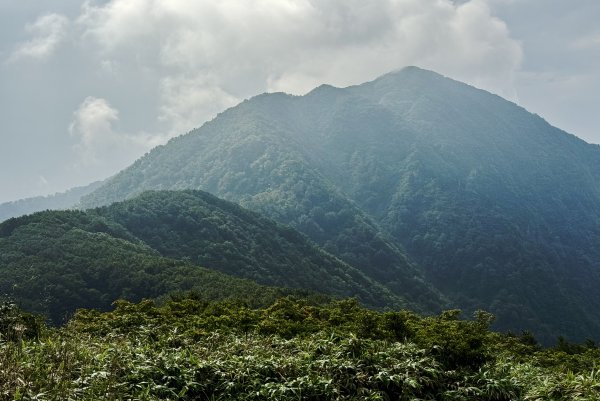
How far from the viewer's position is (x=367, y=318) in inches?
694

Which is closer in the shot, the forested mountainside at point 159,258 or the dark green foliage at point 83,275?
the dark green foliage at point 83,275

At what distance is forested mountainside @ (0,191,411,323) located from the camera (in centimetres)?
8075

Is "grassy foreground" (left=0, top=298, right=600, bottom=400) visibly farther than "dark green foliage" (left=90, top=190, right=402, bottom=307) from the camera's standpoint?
No

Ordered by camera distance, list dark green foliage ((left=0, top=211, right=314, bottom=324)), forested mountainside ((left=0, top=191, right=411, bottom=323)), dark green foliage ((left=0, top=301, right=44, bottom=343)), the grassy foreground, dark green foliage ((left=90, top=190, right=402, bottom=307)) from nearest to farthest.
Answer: the grassy foreground
dark green foliage ((left=0, top=301, right=44, bottom=343))
dark green foliage ((left=0, top=211, right=314, bottom=324))
forested mountainside ((left=0, top=191, right=411, bottom=323))
dark green foliage ((left=90, top=190, right=402, bottom=307))

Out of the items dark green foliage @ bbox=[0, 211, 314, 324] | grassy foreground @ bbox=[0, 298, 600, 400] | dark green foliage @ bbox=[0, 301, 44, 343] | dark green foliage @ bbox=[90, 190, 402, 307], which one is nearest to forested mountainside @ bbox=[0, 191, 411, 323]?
dark green foliage @ bbox=[0, 211, 314, 324]

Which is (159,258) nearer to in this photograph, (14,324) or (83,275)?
(83,275)

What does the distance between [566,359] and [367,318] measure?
15.8 metres

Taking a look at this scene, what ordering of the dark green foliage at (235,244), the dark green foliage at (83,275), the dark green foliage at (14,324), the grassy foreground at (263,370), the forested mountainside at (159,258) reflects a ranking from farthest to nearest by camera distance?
1. the dark green foliage at (235,244)
2. the forested mountainside at (159,258)
3. the dark green foliage at (83,275)
4. the dark green foliage at (14,324)
5. the grassy foreground at (263,370)

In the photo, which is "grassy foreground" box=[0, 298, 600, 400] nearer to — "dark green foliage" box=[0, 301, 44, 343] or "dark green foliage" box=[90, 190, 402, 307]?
"dark green foliage" box=[0, 301, 44, 343]

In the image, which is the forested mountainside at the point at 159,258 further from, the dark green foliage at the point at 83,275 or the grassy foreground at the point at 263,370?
the grassy foreground at the point at 263,370

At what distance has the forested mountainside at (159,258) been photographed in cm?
8075

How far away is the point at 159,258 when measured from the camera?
98562 mm

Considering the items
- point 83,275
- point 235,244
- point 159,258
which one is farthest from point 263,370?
point 235,244

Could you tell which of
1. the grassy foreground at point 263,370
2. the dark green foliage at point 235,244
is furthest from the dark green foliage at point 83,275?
the grassy foreground at point 263,370
